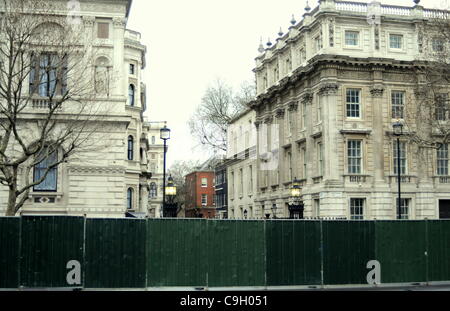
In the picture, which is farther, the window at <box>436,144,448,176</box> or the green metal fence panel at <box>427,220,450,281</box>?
the window at <box>436,144,448,176</box>

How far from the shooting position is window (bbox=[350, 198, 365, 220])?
45844 mm

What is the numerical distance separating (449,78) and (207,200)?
257ft

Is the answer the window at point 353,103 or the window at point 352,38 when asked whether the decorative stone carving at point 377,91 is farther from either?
the window at point 352,38

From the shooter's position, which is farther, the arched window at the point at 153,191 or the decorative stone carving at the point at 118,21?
the arched window at the point at 153,191

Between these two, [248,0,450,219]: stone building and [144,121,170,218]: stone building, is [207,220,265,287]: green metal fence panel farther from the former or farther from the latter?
[144,121,170,218]: stone building

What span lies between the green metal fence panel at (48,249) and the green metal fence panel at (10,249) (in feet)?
0.52

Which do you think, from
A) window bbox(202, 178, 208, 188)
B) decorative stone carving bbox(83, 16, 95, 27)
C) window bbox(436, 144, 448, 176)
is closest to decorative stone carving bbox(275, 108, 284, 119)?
window bbox(436, 144, 448, 176)

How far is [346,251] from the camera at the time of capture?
739 inches

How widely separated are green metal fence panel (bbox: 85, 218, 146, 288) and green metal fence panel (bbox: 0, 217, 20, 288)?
206cm

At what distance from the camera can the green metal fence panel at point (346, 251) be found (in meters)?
18.7

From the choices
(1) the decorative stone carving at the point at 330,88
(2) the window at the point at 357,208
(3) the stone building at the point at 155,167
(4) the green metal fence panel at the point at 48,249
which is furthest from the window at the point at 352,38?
(3) the stone building at the point at 155,167

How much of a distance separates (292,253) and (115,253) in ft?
18.5

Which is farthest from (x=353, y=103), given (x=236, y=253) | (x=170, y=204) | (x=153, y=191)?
(x=153, y=191)

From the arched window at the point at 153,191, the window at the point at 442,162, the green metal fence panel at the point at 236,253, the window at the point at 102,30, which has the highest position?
the window at the point at 102,30
